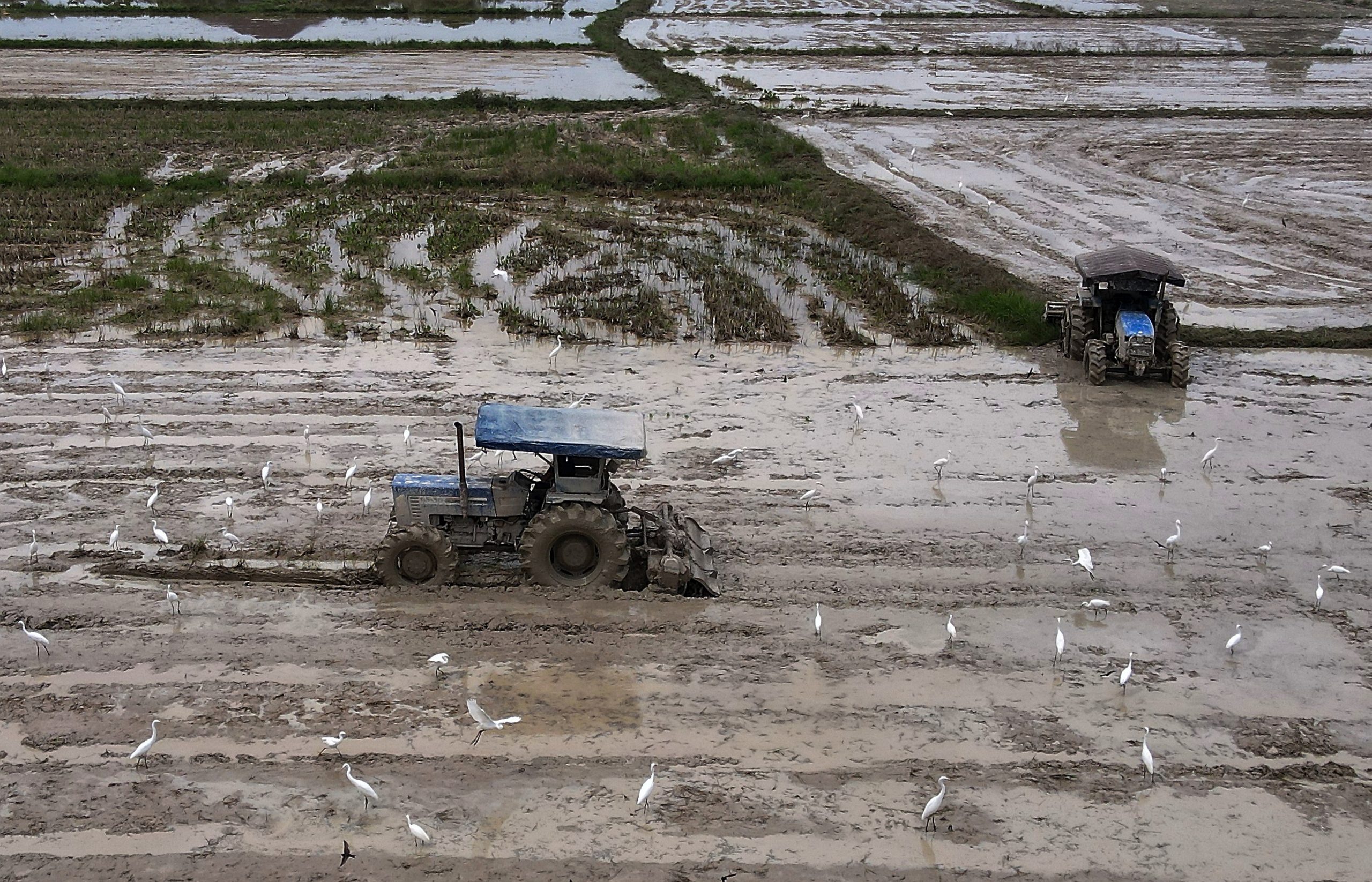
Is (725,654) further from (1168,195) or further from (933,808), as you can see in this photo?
(1168,195)

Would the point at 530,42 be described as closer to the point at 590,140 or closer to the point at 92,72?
the point at 92,72

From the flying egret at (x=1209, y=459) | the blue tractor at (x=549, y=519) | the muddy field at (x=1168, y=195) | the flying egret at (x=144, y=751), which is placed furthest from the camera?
the muddy field at (x=1168, y=195)

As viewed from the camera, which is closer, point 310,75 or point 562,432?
point 562,432

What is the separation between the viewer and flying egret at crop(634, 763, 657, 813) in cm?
727

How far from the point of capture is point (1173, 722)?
8.42 m

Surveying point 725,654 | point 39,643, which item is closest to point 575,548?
point 725,654

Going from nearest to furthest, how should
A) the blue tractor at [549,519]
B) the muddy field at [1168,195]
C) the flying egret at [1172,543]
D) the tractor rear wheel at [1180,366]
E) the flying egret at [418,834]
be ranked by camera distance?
the flying egret at [418,834], the blue tractor at [549,519], the flying egret at [1172,543], the tractor rear wheel at [1180,366], the muddy field at [1168,195]

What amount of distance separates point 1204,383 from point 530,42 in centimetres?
3717

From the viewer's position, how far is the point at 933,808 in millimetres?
7184

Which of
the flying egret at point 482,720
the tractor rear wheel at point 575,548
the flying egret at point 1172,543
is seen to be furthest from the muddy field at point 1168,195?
the flying egret at point 482,720

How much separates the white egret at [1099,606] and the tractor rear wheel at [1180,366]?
6134mm

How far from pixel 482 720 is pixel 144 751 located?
2.15 meters

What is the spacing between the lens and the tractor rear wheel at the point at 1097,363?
15258 millimetres

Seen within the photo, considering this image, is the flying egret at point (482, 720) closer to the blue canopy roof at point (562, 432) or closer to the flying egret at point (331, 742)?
the flying egret at point (331, 742)
